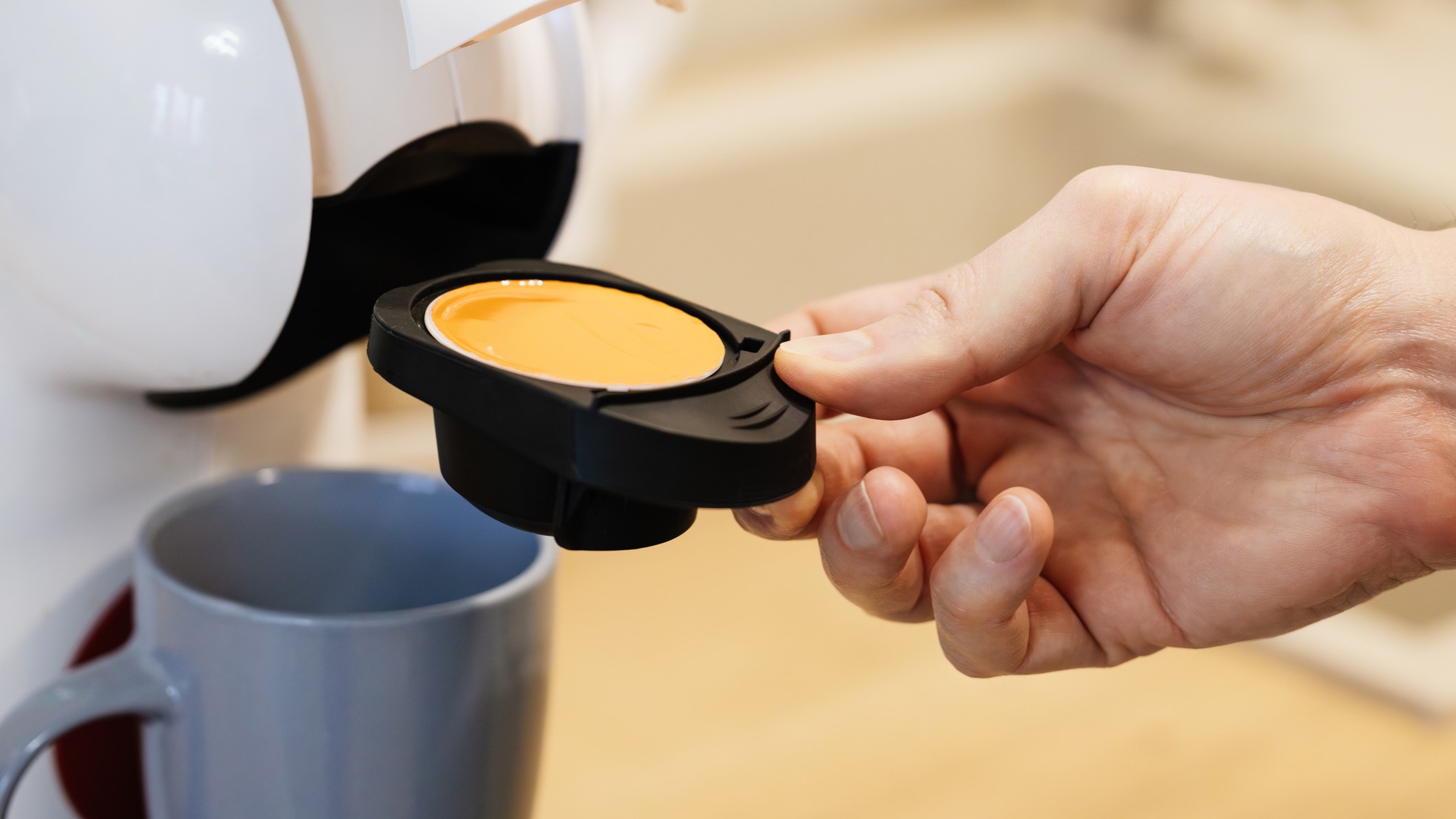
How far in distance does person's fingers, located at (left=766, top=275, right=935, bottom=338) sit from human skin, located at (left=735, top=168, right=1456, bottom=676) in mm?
32

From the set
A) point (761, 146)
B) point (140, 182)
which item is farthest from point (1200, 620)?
point (761, 146)

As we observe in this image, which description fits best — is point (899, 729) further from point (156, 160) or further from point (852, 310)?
point (156, 160)

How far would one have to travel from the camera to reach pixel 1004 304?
295 mm

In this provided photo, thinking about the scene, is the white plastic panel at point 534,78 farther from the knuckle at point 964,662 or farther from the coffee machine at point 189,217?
the knuckle at point 964,662

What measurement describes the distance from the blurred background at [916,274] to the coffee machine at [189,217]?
78 millimetres

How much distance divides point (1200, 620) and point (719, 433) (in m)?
0.20

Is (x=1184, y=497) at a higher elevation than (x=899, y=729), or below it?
higher

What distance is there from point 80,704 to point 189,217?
0.39 feet

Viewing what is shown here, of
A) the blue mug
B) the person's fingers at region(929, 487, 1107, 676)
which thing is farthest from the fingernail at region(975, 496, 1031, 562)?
the blue mug

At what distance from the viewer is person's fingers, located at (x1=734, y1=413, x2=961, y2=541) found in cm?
32

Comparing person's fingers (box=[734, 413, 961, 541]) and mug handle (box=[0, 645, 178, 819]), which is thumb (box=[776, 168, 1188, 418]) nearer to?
person's fingers (box=[734, 413, 961, 541])

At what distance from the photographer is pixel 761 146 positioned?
2.98 ft

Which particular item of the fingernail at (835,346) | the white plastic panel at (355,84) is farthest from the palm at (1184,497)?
the white plastic panel at (355,84)

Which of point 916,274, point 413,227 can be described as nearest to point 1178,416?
point 413,227
